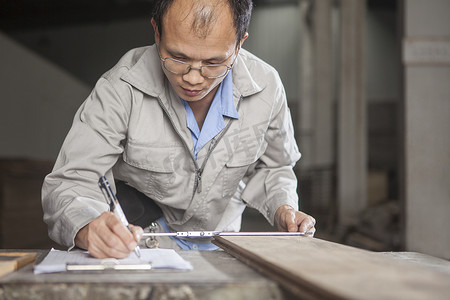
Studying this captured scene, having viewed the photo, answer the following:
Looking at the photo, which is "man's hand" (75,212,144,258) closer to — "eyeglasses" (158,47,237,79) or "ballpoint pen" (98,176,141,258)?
"ballpoint pen" (98,176,141,258)

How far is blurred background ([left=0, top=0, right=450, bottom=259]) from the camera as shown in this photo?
4.12 metres

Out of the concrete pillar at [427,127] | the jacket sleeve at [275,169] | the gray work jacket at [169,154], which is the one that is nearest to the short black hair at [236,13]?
the gray work jacket at [169,154]

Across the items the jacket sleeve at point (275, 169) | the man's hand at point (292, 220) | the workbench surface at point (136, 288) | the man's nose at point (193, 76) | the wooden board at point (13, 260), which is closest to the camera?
the workbench surface at point (136, 288)

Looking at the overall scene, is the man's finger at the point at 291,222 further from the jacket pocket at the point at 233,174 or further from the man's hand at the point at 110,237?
the man's hand at the point at 110,237

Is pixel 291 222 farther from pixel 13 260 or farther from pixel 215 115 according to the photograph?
pixel 13 260

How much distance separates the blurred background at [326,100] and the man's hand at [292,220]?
2.36 metres

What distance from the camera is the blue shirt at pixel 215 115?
2098 mm

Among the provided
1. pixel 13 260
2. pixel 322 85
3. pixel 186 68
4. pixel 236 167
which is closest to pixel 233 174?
pixel 236 167

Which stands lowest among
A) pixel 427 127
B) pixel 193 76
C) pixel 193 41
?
pixel 427 127

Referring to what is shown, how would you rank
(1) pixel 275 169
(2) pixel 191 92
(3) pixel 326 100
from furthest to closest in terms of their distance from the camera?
(3) pixel 326 100, (1) pixel 275 169, (2) pixel 191 92

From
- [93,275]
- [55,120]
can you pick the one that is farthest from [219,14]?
[55,120]

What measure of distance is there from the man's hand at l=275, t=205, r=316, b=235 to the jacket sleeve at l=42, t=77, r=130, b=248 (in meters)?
0.68

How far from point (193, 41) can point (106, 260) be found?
744mm

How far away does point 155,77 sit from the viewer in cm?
204
